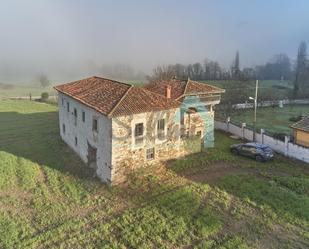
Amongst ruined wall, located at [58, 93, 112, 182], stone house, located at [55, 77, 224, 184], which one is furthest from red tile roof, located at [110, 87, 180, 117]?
ruined wall, located at [58, 93, 112, 182]

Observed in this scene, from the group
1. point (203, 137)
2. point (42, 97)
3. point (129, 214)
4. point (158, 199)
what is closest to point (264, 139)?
point (203, 137)

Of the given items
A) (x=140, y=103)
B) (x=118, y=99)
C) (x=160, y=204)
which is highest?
(x=118, y=99)

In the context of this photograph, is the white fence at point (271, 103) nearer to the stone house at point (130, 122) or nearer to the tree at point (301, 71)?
the tree at point (301, 71)

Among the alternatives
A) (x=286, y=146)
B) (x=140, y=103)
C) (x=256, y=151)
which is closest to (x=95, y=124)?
(x=140, y=103)

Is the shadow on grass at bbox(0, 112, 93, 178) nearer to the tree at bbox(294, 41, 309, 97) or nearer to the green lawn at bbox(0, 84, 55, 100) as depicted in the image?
the green lawn at bbox(0, 84, 55, 100)

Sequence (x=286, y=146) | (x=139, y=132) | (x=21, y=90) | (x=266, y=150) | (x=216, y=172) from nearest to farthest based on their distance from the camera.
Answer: (x=139, y=132) < (x=216, y=172) < (x=266, y=150) < (x=286, y=146) < (x=21, y=90)

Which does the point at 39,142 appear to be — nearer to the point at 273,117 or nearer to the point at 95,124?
the point at 95,124
